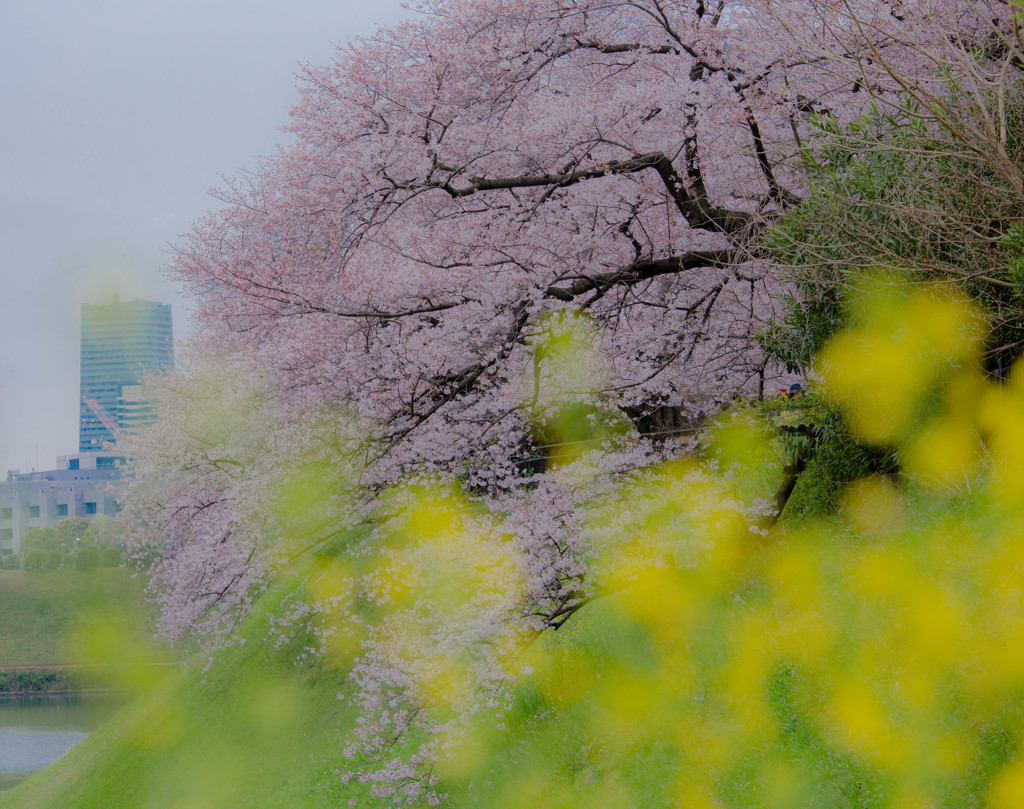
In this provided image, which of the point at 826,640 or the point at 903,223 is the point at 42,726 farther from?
the point at 903,223

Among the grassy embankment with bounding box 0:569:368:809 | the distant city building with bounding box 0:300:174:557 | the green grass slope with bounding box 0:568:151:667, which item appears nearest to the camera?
the grassy embankment with bounding box 0:569:368:809

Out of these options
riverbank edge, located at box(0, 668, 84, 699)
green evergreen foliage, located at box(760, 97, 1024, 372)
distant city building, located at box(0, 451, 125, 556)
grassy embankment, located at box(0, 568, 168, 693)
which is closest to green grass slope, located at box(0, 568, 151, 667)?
grassy embankment, located at box(0, 568, 168, 693)

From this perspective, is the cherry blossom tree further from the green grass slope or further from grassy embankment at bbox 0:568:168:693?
the green grass slope

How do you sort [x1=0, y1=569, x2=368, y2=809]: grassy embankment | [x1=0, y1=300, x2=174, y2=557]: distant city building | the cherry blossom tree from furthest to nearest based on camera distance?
[x1=0, y1=300, x2=174, y2=557]: distant city building < [x1=0, y1=569, x2=368, y2=809]: grassy embankment < the cherry blossom tree

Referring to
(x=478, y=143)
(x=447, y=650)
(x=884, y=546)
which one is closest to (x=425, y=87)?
(x=478, y=143)

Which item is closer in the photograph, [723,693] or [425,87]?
[723,693]

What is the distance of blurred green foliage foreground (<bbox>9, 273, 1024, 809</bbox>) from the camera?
539 cm

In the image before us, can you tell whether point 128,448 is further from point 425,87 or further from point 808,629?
point 808,629

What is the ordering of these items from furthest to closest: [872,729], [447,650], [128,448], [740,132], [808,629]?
[128,448], [740,132], [447,650], [808,629], [872,729]

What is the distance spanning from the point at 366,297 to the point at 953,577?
20.9 ft

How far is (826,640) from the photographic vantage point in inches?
260

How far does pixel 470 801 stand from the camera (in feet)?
29.0

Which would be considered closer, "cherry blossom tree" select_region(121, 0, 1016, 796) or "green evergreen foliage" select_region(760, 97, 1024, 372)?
"green evergreen foliage" select_region(760, 97, 1024, 372)

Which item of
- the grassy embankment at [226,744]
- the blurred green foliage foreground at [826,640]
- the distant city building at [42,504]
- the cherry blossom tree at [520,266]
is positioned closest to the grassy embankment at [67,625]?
the distant city building at [42,504]
